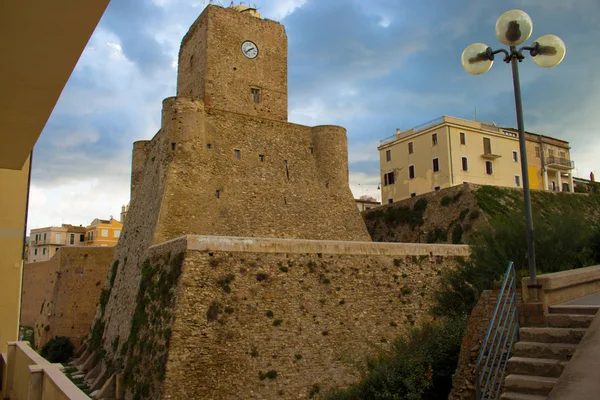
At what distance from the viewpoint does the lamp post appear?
7.23 m

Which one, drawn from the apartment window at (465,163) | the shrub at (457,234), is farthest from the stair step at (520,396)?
the apartment window at (465,163)

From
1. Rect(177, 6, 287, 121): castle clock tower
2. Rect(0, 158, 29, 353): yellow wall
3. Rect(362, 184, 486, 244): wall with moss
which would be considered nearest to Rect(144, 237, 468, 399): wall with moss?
Rect(0, 158, 29, 353): yellow wall

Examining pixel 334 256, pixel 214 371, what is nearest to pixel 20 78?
pixel 214 371

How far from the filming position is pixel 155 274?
15195 millimetres

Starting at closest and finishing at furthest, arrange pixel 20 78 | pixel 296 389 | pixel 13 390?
pixel 20 78, pixel 13 390, pixel 296 389

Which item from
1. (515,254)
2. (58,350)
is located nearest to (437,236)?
(515,254)

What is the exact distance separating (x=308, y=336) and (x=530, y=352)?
364 inches

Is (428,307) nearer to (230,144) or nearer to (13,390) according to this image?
(230,144)

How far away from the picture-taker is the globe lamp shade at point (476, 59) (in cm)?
778

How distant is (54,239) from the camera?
5984cm

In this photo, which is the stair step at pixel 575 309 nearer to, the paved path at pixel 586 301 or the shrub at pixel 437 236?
the paved path at pixel 586 301

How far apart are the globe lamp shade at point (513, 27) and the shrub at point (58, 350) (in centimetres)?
2254

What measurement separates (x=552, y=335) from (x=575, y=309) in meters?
0.67

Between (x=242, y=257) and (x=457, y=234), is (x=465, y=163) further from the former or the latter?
(x=242, y=257)
